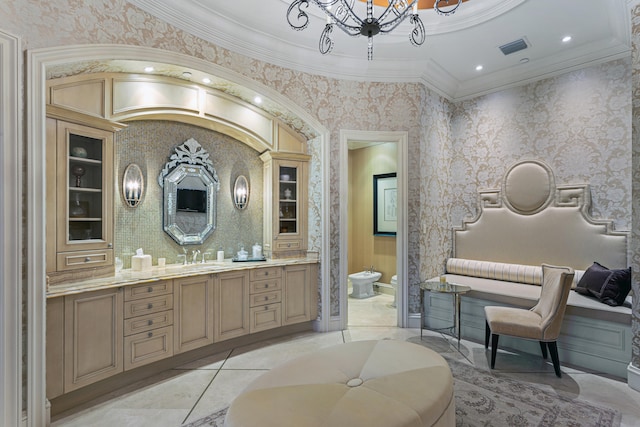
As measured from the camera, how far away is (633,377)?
2.57m

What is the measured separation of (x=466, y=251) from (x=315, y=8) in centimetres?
358

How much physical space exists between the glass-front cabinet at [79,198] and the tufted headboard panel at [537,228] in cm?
425

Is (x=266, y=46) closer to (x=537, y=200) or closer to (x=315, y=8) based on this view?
(x=315, y=8)

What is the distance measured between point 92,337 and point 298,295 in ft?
6.65

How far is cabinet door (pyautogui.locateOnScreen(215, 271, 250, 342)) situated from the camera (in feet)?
10.5

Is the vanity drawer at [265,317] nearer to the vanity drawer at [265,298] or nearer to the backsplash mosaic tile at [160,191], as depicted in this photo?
the vanity drawer at [265,298]

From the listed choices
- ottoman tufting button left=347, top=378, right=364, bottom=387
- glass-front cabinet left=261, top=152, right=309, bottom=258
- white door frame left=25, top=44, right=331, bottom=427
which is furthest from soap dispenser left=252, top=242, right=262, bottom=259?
ottoman tufting button left=347, top=378, right=364, bottom=387

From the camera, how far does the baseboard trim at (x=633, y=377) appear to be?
2541 mm

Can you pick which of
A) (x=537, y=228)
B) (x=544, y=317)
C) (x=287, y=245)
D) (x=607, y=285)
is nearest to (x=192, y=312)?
→ (x=287, y=245)

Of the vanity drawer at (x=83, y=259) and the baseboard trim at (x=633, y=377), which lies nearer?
the vanity drawer at (x=83, y=259)

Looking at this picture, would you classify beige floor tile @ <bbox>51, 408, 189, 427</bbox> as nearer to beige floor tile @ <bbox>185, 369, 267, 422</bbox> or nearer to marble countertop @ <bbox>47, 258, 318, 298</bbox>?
beige floor tile @ <bbox>185, 369, 267, 422</bbox>

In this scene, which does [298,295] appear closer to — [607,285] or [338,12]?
[338,12]

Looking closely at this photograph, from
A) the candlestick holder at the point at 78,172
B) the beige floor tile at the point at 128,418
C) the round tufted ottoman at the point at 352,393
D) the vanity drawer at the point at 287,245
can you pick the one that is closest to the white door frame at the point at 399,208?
the vanity drawer at the point at 287,245

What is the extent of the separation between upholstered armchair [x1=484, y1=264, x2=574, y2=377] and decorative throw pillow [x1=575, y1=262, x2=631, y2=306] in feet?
1.44
